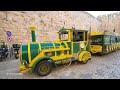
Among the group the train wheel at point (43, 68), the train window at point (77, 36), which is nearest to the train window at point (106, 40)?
the train window at point (77, 36)

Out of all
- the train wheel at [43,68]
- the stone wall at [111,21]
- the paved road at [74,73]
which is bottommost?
the paved road at [74,73]

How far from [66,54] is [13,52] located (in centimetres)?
459

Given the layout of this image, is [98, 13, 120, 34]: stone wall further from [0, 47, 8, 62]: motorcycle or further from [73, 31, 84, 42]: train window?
[0, 47, 8, 62]: motorcycle

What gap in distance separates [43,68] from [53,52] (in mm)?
810

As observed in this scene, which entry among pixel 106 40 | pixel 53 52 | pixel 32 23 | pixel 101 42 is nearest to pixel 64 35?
pixel 53 52

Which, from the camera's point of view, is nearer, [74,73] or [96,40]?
[74,73]

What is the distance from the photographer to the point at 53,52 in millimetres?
4082

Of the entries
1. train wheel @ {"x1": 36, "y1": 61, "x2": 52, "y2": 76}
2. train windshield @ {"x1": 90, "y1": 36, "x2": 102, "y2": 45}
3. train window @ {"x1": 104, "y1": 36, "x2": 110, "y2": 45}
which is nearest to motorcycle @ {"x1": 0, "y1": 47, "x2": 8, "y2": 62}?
train wheel @ {"x1": 36, "y1": 61, "x2": 52, "y2": 76}

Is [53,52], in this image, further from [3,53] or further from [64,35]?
[3,53]

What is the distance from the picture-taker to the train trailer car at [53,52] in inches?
141

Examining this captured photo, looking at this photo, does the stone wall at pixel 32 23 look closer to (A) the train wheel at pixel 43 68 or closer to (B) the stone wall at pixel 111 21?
(A) the train wheel at pixel 43 68

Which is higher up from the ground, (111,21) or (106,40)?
(111,21)

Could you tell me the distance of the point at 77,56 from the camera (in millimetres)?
4867

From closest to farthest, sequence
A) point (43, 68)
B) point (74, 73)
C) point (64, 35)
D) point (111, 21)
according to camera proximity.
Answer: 1. point (43, 68)
2. point (74, 73)
3. point (64, 35)
4. point (111, 21)
